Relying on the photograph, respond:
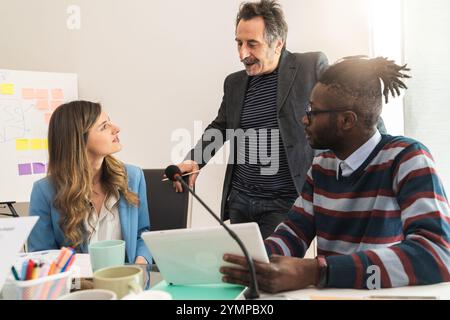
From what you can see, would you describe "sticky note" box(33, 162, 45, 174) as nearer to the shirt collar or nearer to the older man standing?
the older man standing

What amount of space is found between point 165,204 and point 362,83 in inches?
33.0

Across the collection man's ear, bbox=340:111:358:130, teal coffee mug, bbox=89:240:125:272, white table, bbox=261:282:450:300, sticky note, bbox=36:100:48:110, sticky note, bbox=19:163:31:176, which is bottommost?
white table, bbox=261:282:450:300

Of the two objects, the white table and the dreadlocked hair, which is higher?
the dreadlocked hair

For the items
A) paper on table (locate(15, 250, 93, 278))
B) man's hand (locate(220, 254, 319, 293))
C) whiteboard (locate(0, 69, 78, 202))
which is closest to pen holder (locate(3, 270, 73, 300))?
paper on table (locate(15, 250, 93, 278))

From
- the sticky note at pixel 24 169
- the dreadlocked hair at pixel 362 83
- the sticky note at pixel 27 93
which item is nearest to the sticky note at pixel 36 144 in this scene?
the sticky note at pixel 24 169

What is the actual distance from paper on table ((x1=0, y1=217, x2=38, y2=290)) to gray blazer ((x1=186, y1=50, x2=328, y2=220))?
46.2 inches

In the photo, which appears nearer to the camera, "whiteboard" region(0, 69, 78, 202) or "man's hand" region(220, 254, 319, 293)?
"man's hand" region(220, 254, 319, 293)

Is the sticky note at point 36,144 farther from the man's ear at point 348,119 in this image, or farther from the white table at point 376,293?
the white table at point 376,293

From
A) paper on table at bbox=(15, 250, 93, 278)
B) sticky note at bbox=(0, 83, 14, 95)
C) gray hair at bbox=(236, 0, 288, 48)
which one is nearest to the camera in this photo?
paper on table at bbox=(15, 250, 93, 278)

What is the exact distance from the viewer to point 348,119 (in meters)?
1.19

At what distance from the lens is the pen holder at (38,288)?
2.28ft

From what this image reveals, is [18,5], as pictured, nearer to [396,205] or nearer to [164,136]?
[164,136]

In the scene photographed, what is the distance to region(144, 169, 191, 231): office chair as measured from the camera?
5.04ft

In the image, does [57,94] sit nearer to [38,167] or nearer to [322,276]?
[38,167]
